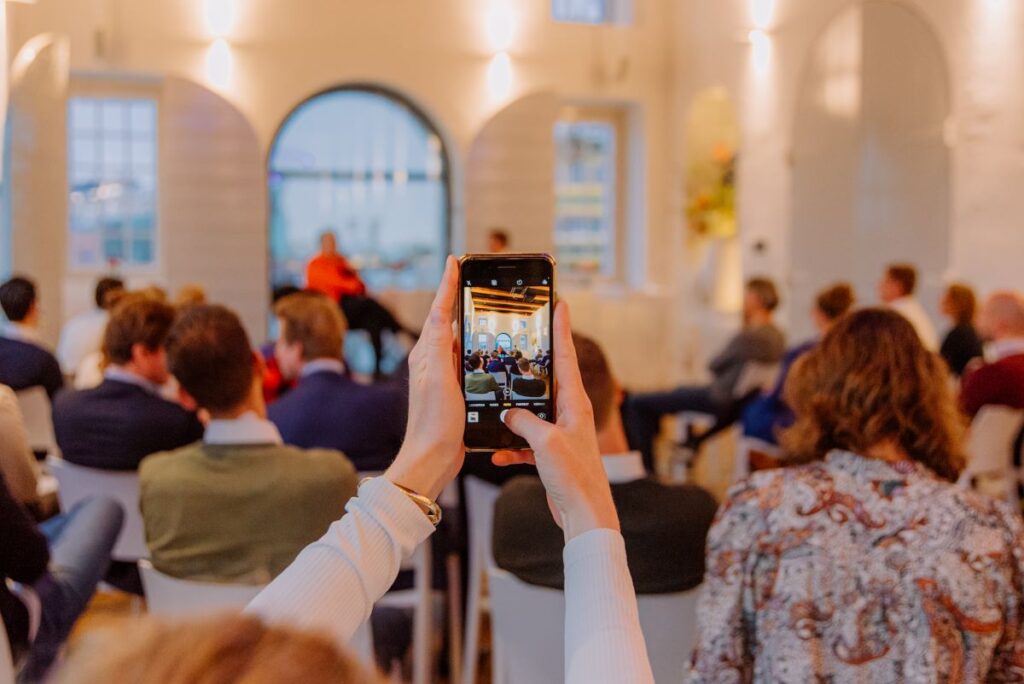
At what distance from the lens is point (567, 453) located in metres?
0.98

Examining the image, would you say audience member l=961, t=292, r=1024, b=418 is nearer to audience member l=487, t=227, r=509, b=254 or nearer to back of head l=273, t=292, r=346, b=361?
back of head l=273, t=292, r=346, b=361

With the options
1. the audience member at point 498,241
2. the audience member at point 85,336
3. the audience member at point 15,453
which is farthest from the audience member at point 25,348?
the audience member at point 498,241

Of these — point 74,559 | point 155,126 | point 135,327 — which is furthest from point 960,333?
point 155,126

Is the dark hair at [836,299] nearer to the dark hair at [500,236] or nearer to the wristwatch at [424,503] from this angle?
the dark hair at [500,236]

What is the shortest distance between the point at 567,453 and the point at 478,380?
0.43 feet

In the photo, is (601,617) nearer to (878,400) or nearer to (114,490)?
(878,400)

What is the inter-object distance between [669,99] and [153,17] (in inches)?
180

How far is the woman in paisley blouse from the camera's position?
183 cm

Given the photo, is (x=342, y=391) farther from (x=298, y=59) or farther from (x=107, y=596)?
(x=298, y=59)

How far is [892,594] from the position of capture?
1.86 m

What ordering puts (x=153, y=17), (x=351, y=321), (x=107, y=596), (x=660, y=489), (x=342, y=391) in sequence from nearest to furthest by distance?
(x=660, y=489) → (x=342, y=391) → (x=107, y=596) → (x=351, y=321) → (x=153, y=17)

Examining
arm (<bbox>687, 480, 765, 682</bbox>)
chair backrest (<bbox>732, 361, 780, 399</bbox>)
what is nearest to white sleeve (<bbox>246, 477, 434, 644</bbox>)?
arm (<bbox>687, 480, 765, 682</bbox>)

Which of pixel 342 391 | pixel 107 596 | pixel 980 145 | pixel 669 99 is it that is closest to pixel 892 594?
pixel 342 391

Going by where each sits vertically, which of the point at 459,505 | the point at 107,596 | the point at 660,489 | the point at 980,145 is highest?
the point at 980,145
